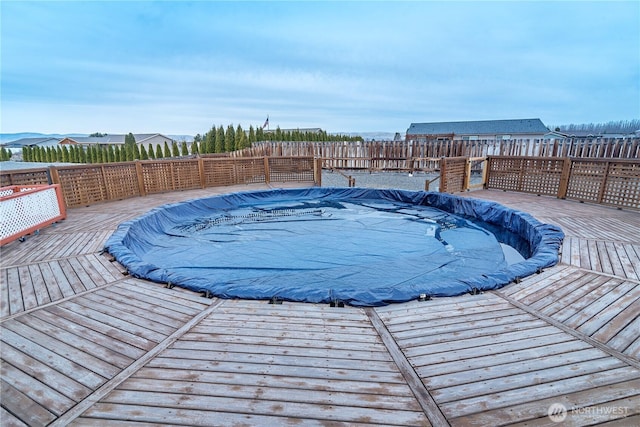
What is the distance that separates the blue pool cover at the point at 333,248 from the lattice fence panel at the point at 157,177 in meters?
1.84

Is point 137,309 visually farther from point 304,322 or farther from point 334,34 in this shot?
point 334,34

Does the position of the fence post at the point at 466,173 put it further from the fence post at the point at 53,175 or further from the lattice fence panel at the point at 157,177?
the fence post at the point at 53,175

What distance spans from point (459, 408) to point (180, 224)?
20.1 feet

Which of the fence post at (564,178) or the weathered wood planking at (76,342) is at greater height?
the fence post at (564,178)

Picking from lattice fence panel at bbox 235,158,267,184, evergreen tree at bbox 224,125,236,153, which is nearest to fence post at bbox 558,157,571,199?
lattice fence panel at bbox 235,158,267,184

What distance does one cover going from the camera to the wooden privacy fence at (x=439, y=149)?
9618mm

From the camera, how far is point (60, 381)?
1.66 meters

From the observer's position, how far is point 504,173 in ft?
26.0

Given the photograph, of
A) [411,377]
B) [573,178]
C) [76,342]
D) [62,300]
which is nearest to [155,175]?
[62,300]

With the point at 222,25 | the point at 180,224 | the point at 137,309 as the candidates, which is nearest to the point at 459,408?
the point at 137,309

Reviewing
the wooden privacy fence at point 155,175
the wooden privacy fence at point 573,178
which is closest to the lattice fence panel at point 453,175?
the wooden privacy fence at point 573,178

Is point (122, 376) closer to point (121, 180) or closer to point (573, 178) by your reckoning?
point (121, 180)

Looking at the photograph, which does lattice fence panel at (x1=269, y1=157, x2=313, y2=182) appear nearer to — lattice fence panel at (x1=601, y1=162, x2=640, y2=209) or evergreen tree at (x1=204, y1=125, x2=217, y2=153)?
lattice fence panel at (x1=601, y1=162, x2=640, y2=209)

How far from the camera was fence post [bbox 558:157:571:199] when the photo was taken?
647 centimetres
